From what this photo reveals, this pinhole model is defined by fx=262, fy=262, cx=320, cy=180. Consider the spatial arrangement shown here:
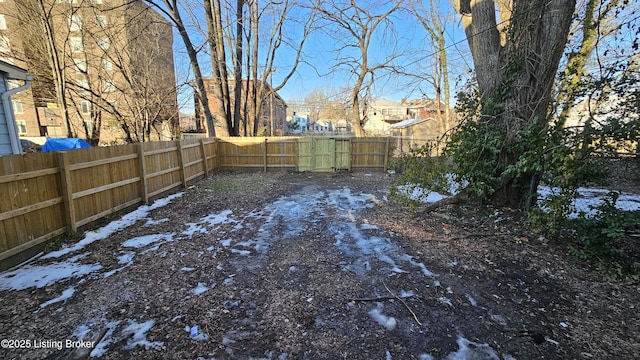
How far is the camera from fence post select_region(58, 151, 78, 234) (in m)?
3.81

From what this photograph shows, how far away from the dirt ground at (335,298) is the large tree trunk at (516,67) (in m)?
1.05

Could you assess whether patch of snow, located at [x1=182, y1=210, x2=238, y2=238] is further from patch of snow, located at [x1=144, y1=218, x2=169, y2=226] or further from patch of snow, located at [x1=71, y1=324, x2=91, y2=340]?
patch of snow, located at [x1=71, y1=324, x2=91, y2=340]

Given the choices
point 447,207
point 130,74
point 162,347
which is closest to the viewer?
point 162,347

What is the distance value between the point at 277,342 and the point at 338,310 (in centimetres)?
64

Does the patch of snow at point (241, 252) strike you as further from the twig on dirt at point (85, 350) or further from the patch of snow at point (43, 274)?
the twig on dirt at point (85, 350)

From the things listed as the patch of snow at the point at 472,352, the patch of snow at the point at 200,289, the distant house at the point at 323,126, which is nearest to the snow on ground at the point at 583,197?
the patch of snow at the point at 472,352

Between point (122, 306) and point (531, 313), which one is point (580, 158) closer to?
point (531, 313)

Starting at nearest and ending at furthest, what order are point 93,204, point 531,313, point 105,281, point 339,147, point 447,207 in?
point 531,313 → point 105,281 → point 93,204 → point 447,207 → point 339,147

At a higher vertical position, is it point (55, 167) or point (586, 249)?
point (55, 167)

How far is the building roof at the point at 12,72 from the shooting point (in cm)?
499

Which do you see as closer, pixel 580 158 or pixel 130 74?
pixel 580 158

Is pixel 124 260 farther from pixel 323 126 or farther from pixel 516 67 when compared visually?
pixel 323 126

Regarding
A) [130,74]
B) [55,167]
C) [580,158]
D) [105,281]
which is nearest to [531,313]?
[580,158]

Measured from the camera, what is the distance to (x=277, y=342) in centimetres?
205
